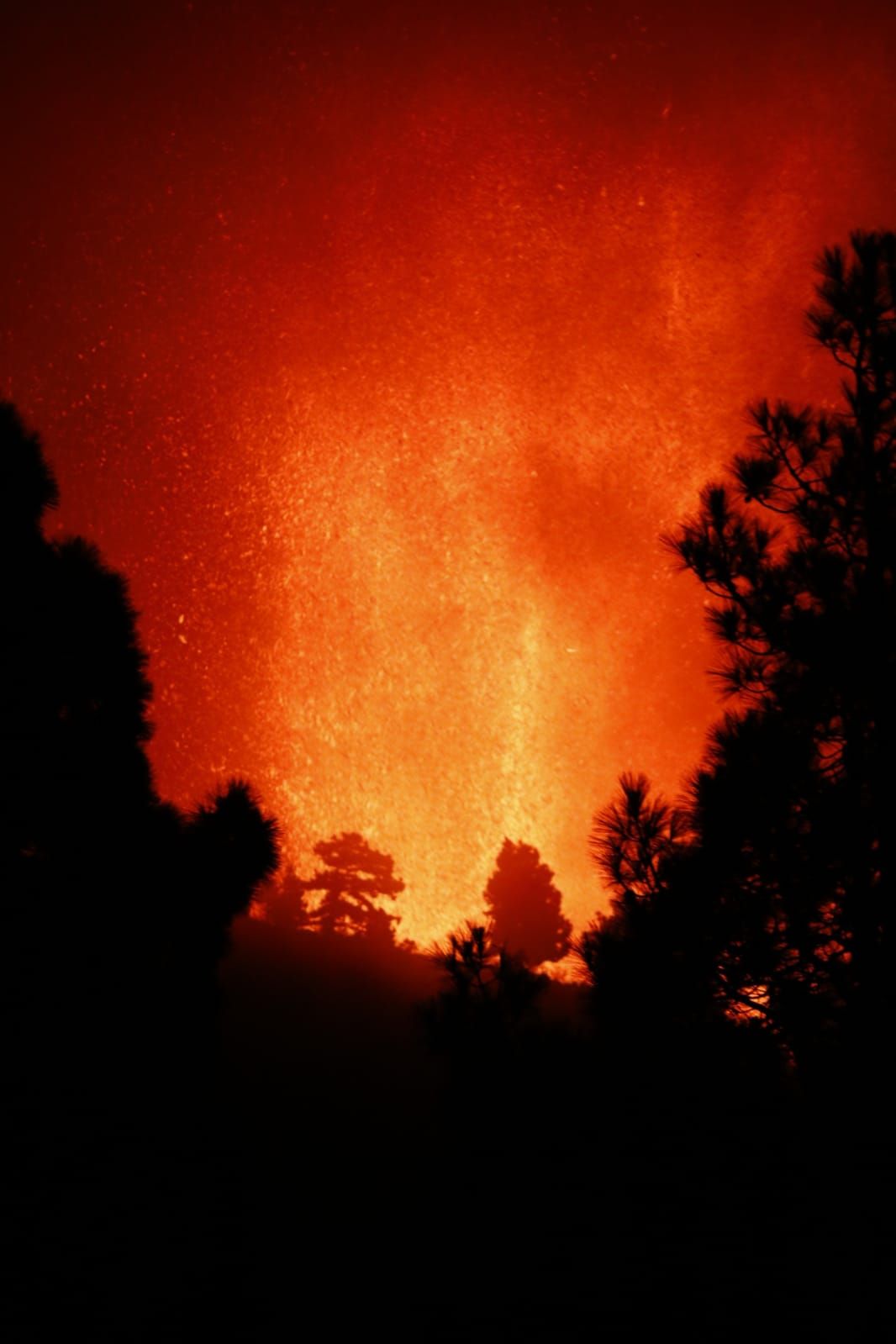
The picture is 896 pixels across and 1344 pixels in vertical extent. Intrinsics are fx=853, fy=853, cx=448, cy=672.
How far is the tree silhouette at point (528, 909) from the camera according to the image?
91.2 ft

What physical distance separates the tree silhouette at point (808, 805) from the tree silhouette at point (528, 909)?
66.9 feet

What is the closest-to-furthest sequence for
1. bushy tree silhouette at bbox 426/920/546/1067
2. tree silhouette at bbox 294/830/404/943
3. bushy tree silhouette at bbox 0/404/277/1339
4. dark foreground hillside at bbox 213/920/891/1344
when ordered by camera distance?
bushy tree silhouette at bbox 0/404/277/1339 → dark foreground hillside at bbox 213/920/891/1344 → bushy tree silhouette at bbox 426/920/546/1067 → tree silhouette at bbox 294/830/404/943

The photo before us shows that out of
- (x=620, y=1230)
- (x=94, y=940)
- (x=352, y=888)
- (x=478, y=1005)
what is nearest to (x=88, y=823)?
(x=94, y=940)

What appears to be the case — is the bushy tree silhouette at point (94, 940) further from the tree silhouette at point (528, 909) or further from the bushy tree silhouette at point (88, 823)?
the tree silhouette at point (528, 909)

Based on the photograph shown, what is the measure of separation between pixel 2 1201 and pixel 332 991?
13.5 meters

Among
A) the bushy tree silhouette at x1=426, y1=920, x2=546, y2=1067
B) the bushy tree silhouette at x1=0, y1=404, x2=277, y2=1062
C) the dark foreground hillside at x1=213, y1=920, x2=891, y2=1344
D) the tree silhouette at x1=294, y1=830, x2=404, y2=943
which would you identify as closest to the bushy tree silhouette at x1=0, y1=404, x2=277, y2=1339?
the bushy tree silhouette at x1=0, y1=404, x2=277, y2=1062

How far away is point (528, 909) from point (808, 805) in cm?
2147

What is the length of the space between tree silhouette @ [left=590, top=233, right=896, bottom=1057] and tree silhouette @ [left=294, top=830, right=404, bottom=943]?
17.7 metres

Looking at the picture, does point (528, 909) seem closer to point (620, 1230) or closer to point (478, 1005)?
point (478, 1005)

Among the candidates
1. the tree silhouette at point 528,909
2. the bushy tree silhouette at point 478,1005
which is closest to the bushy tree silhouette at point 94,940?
the bushy tree silhouette at point 478,1005

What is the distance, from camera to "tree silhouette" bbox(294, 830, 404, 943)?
24766 mm

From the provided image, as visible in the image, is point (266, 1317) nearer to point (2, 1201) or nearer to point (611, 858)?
point (2, 1201)

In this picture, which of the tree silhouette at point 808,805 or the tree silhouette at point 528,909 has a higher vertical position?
the tree silhouette at point 528,909

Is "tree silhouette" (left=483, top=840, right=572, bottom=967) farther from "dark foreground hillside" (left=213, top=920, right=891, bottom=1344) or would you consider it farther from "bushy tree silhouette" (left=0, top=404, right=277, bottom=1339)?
"bushy tree silhouette" (left=0, top=404, right=277, bottom=1339)
